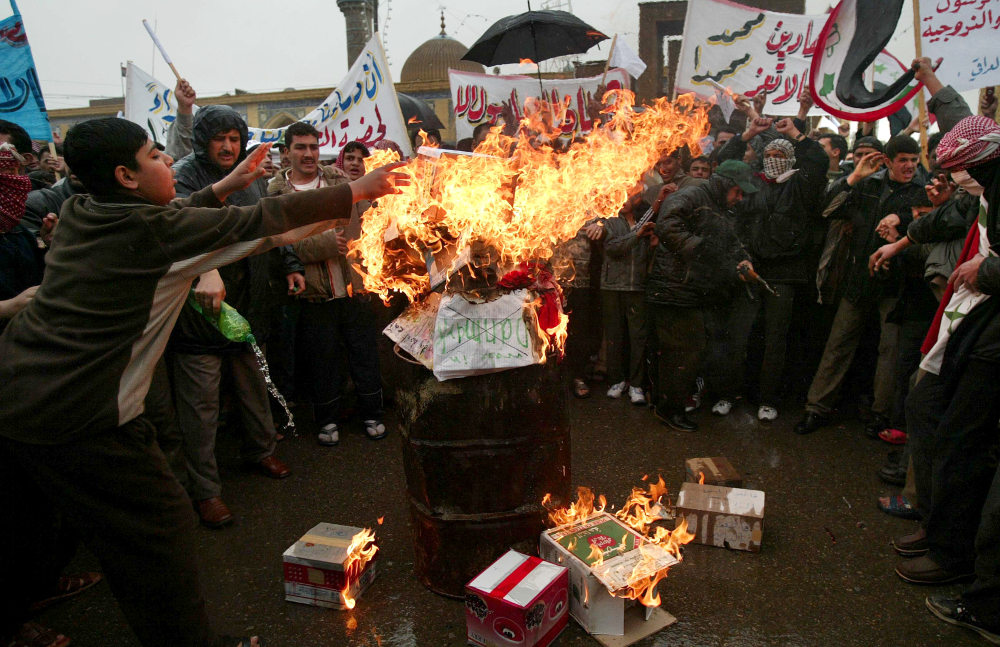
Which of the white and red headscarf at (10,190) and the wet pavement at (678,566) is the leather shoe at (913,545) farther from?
the white and red headscarf at (10,190)

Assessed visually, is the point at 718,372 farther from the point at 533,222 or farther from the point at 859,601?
the point at 533,222

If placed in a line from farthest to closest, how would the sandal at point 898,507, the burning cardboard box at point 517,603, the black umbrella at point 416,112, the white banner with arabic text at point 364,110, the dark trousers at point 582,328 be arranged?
1. the black umbrella at point 416,112
2. the white banner with arabic text at point 364,110
3. the dark trousers at point 582,328
4. the sandal at point 898,507
5. the burning cardboard box at point 517,603

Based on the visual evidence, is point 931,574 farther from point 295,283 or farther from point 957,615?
point 295,283

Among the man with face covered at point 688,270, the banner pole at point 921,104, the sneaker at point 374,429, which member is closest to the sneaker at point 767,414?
the man with face covered at point 688,270

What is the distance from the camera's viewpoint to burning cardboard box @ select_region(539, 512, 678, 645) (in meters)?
2.75

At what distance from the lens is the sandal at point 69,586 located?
3.07m

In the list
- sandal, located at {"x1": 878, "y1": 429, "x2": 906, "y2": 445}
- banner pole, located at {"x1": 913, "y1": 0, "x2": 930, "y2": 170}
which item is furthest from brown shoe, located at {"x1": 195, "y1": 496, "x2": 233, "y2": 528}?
banner pole, located at {"x1": 913, "y1": 0, "x2": 930, "y2": 170}

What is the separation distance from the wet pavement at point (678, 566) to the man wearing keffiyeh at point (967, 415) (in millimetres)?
164

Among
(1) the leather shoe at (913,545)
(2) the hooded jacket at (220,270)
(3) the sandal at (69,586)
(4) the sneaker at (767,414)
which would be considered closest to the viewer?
(3) the sandal at (69,586)

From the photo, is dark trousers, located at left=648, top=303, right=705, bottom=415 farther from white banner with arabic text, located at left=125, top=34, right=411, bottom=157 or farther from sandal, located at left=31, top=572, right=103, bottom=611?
sandal, located at left=31, top=572, right=103, bottom=611

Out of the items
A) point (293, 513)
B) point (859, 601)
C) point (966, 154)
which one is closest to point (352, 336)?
point (293, 513)

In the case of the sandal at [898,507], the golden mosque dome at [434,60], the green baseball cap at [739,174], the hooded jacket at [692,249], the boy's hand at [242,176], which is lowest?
the sandal at [898,507]

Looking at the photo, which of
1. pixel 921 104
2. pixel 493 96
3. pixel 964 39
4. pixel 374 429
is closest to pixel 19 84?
pixel 374 429

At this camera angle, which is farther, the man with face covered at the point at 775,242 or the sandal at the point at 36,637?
the man with face covered at the point at 775,242
